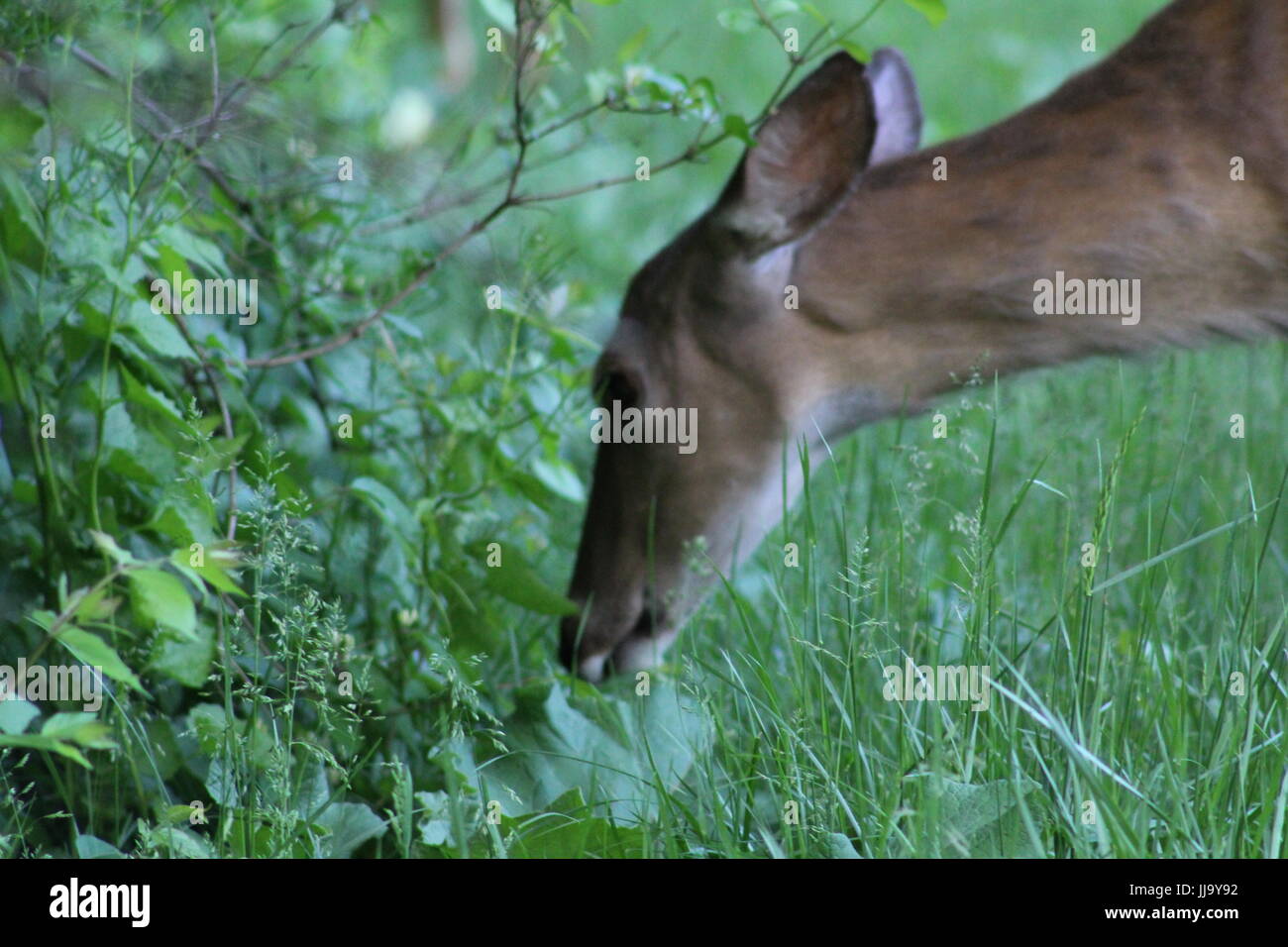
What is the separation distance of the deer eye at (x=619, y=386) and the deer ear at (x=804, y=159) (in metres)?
0.39

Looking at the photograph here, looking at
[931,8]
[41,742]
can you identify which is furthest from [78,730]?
[931,8]

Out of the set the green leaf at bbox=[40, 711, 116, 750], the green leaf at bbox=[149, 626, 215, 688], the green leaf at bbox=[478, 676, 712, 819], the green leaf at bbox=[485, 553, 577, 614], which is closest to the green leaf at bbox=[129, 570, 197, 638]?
the green leaf at bbox=[40, 711, 116, 750]

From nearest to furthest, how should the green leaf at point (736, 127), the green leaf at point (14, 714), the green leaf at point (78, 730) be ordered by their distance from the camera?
the green leaf at point (78, 730) → the green leaf at point (14, 714) → the green leaf at point (736, 127)

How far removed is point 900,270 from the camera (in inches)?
132

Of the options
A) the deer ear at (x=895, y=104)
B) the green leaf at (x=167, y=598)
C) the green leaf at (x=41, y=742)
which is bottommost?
the green leaf at (x=41, y=742)

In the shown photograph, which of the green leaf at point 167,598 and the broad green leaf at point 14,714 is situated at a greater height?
the green leaf at point 167,598

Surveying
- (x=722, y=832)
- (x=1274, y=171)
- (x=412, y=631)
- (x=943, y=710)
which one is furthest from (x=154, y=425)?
(x=1274, y=171)

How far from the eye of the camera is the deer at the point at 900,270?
3.13m

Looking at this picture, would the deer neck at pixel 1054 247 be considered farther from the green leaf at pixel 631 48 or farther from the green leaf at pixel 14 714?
the green leaf at pixel 14 714

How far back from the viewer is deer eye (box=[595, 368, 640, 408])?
11.3 ft

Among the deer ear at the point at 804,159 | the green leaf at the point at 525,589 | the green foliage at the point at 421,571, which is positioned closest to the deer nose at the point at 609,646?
the green foliage at the point at 421,571

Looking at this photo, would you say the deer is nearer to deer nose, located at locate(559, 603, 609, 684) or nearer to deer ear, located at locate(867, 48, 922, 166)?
deer nose, located at locate(559, 603, 609, 684)

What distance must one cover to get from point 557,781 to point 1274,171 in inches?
73.5

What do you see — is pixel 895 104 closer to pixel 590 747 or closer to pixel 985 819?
pixel 590 747
